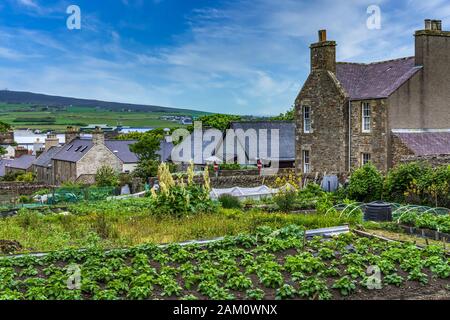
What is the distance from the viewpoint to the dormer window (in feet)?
112

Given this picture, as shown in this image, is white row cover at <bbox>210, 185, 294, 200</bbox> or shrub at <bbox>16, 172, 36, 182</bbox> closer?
white row cover at <bbox>210, 185, 294, 200</bbox>

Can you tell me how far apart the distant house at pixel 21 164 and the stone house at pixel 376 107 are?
3922cm

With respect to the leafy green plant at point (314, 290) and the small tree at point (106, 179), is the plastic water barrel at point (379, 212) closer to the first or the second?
the leafy green plant at point (314, 290)

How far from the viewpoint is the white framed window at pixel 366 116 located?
112ft

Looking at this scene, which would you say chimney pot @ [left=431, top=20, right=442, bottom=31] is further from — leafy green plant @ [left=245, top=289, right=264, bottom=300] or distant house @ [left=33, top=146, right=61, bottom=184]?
distant house @ [left=33, top=146, right=61, bottom=184]

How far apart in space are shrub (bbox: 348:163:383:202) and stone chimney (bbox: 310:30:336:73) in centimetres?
1083


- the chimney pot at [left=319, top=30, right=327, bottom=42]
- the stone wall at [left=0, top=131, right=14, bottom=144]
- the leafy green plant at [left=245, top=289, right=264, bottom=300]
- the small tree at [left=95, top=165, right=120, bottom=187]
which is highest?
the chimney pot at [left=319, top=30, right=327, bottom=42]

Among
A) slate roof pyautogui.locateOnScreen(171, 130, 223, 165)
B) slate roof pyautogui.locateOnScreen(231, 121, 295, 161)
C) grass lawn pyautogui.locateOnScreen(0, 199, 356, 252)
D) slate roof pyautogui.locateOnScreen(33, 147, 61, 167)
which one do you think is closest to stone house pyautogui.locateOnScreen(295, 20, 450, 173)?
slate roof pyautogui.locateOnScreen(231, 121, 295, 161)

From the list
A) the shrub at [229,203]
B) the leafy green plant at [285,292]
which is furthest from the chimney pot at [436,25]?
the leafy green plant at [285,292]

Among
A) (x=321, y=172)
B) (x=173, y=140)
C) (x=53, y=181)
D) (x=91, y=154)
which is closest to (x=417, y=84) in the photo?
(x=321, y=172)

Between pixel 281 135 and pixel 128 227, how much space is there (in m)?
36.2

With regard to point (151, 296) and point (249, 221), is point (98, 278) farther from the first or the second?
point (249, 221)

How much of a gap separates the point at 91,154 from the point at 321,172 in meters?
27.0
